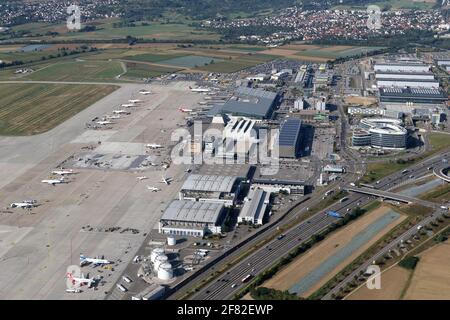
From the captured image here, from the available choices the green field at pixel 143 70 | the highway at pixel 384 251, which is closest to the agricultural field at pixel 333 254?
the highway at pixel 384 251

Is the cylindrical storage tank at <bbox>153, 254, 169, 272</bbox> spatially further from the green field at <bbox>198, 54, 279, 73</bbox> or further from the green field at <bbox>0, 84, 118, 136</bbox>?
the green field at <bbox>198, 54, 279, 73</bbox>

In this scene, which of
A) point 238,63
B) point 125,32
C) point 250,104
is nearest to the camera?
point 250,104

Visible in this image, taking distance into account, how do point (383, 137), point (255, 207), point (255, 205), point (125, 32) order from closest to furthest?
point (255, 207), point (255, 205), point (383, 137), point (125, 32)

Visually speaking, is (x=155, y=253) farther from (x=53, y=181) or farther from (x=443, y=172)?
(x=443, y=172)

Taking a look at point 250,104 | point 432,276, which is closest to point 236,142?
point 250,104

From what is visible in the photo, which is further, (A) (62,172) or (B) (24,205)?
(A) (62,172)

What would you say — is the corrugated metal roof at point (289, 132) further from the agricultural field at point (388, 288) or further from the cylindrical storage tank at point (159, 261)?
the cylindrical storage tank at point (159, 261)
